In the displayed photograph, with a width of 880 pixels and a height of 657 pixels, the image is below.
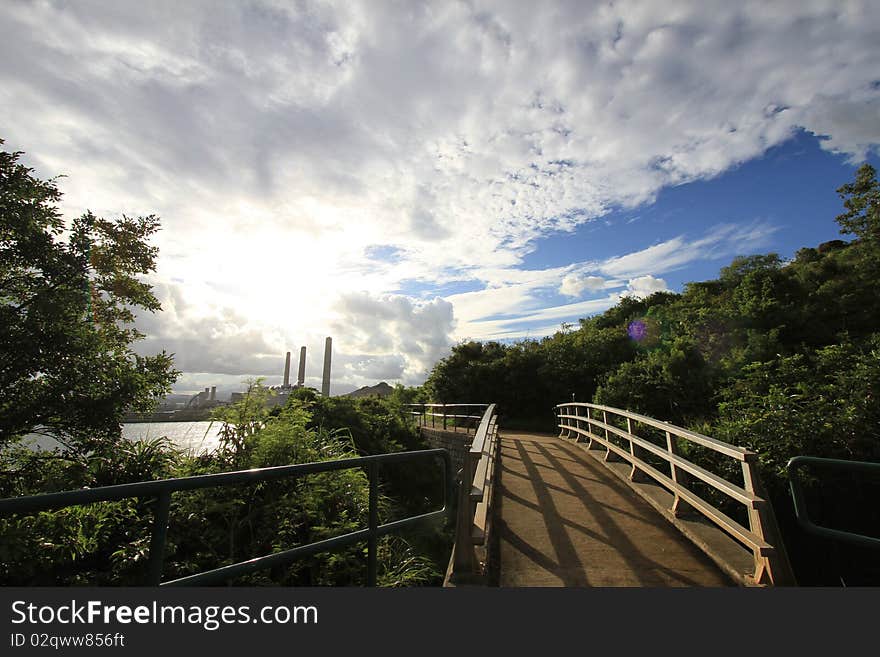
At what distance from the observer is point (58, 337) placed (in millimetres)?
6785

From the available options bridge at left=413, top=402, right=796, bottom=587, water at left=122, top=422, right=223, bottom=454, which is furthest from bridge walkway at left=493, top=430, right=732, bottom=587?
water at left=122, top=422, right=223, bottom=454

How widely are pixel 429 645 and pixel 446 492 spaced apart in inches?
66.2

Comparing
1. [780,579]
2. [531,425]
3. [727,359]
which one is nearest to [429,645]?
[780,579]

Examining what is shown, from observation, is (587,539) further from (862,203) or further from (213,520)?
(862,203)

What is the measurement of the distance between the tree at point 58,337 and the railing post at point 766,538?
332 inches

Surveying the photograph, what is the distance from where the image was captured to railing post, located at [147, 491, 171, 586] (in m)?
1.60

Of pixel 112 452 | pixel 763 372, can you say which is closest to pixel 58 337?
pixel 112 452

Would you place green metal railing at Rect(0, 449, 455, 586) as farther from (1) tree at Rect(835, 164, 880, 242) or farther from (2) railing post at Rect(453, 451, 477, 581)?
(1) tree at Rect(835, 164, 880, 242)

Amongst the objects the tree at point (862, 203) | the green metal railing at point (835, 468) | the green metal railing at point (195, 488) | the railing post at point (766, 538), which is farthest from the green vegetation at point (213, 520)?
the tree at point (862, 203)

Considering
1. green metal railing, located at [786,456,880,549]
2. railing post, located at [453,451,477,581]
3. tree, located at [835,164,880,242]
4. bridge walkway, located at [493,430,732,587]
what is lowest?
bridge walkway, located at [493,430,732,587]

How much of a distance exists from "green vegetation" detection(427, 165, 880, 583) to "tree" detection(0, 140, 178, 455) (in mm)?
10869

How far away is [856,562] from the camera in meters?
6.16

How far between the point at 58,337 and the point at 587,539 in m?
8.35

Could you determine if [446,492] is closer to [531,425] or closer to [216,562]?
[216,562]
